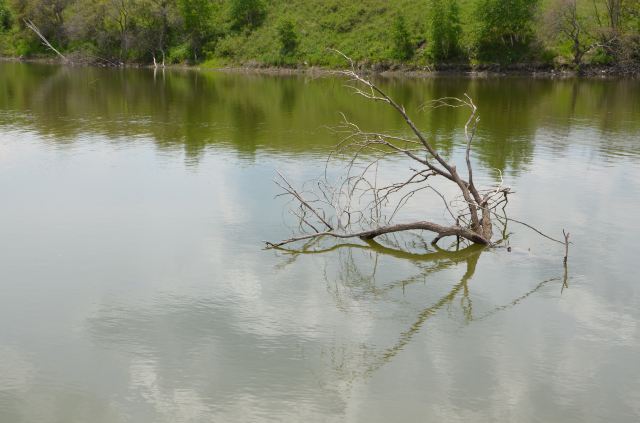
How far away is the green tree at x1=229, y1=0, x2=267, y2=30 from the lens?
209 ft

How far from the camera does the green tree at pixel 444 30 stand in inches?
2015

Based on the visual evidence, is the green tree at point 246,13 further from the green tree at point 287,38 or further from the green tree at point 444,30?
the green tree at point 444,30

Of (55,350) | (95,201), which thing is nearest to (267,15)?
(95,201)

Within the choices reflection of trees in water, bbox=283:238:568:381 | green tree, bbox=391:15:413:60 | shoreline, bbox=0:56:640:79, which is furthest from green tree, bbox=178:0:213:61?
reflection of trees in water, bbox=283:238:568:381

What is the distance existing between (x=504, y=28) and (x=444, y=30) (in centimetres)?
421

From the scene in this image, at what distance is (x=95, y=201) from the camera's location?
14531 millimetres

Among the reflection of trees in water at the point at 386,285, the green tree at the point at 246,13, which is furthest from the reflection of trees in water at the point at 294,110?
the green tree at the point at 246,13

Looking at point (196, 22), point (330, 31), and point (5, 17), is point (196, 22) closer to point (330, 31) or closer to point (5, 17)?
point (330, 31)

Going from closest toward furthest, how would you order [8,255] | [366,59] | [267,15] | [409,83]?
[8,255]
[409,83]
[366,59]
[267,15]

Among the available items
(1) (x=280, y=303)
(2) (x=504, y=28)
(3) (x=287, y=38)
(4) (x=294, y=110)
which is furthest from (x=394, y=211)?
(3) (x=287, y=38)

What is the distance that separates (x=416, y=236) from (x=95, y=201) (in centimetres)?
660

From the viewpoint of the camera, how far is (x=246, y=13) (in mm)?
64250

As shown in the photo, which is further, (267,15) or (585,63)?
(267,15)

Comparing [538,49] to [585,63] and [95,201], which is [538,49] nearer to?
[585,63]
